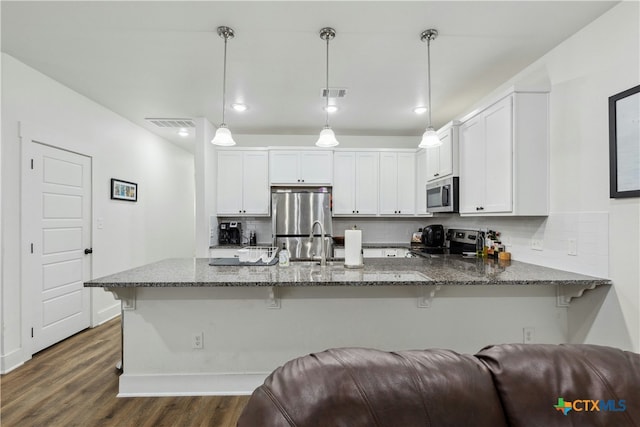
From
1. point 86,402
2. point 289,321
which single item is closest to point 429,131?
point 289,321

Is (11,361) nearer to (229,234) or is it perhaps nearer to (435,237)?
(229,234)

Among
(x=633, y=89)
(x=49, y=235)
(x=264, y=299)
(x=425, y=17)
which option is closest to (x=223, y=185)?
(x=49, y=235)

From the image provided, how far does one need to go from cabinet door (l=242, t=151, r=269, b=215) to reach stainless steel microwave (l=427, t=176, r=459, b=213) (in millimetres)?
2288

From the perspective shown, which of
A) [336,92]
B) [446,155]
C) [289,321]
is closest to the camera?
[289,321]

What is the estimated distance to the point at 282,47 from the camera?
2.37 meters

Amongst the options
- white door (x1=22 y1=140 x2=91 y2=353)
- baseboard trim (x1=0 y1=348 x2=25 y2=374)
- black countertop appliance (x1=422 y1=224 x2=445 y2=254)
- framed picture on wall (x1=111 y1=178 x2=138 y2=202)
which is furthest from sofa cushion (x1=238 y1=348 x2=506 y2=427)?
framed picture on wall (x1=111 y1=178 x2=138 y2=202)

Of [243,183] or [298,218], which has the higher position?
[243,183]

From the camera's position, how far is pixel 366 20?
2055 mm

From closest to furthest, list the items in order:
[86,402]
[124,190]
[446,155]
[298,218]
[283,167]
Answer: [86,402] < [446,155] < [124,190] < [298,218] < [283,167]

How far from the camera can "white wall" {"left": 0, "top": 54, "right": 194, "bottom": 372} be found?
255cm

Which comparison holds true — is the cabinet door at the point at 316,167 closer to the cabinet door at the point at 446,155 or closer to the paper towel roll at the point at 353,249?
the cabinet door at the point at 446,155

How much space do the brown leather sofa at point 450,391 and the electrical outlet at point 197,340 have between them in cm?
159

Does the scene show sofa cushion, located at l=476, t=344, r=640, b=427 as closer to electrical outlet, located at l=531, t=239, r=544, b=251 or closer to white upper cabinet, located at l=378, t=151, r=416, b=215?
electrical outlet, located at l=531, t=239, r=544, b=251

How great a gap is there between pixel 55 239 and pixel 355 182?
362 cm
